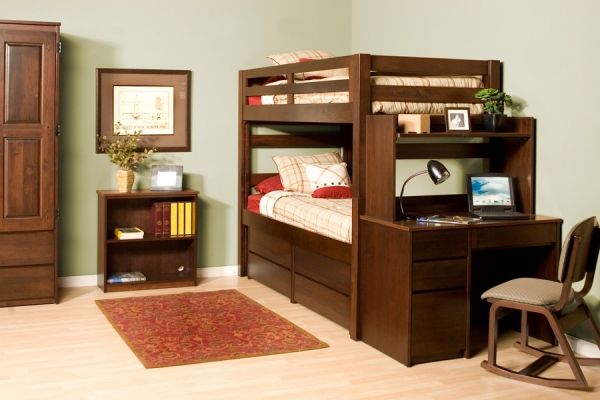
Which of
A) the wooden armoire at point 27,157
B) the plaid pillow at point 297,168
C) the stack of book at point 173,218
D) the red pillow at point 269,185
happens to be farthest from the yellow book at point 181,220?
the wooden armoire at point 27,157

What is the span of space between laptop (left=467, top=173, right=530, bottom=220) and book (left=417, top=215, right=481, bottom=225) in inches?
4.5

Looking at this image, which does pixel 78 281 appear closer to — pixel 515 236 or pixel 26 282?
pixel 26 282

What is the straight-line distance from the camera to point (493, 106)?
438cm

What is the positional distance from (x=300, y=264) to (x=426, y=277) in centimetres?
131

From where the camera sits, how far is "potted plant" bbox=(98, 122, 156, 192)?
555cm

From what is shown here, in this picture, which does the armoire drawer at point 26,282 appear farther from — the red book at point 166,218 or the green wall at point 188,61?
the red book at point 166,218

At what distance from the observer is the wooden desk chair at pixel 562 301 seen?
3.55 meters

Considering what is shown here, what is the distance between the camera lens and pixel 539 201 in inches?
173

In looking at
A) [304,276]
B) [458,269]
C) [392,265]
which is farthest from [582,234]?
[304,276]

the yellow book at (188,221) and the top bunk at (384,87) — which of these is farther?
the yellow book at (188,221)

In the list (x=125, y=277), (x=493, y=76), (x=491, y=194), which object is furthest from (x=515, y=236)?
(x=125, y=277)

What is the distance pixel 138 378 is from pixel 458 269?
1.57 meters

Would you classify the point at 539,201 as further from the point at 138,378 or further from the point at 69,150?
the point at 69,150

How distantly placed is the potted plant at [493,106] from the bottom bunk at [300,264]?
3.24 ft
